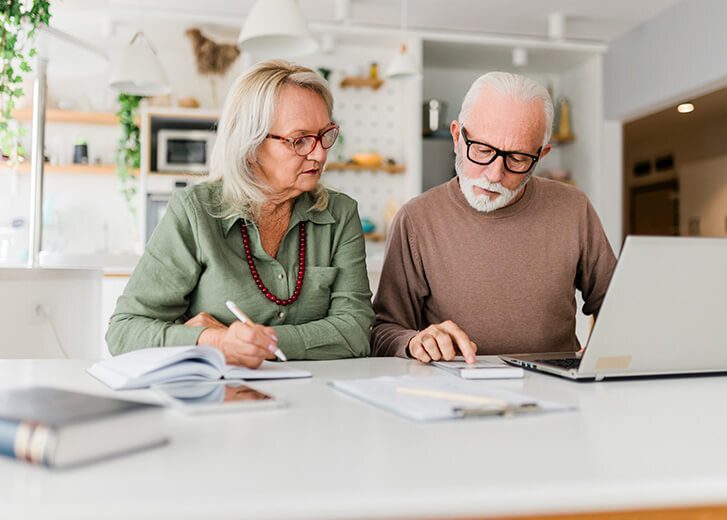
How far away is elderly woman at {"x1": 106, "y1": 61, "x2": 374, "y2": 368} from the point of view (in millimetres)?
1588

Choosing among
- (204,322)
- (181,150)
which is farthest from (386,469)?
(181,150)

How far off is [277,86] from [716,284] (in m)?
1.01

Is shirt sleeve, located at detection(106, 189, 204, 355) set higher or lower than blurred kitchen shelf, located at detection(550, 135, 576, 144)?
lower

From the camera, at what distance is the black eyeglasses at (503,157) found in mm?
1843

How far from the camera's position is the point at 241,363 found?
1.29 meters

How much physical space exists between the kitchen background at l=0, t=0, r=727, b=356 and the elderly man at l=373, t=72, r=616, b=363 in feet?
11.1

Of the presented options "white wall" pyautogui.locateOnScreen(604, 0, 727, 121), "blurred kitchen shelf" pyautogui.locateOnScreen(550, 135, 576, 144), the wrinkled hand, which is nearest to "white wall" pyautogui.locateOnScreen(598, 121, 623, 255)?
"white wall" pyautogui.locateOnScreen(604, 0, 727, 121)

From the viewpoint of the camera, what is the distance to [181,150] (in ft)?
17.3

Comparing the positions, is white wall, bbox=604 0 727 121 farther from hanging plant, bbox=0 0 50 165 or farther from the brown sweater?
hanging plant, bbox=0 0 50 165

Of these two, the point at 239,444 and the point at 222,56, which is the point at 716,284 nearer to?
the point at 239,444

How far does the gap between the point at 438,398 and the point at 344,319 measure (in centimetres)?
66

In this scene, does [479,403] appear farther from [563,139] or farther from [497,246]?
[563,139]

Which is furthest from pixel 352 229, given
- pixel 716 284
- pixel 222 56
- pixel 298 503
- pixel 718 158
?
pixel 718 158

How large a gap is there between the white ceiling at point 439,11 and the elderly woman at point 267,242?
353 centimetres
